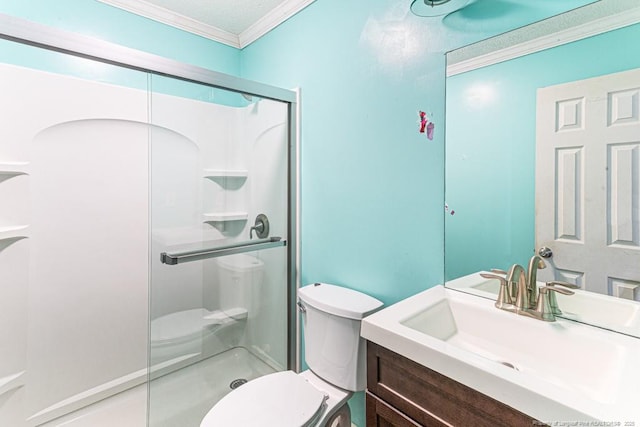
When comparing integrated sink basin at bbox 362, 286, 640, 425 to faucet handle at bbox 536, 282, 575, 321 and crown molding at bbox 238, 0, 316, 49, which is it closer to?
faucet handle at bbox 536, 282, 575, 321

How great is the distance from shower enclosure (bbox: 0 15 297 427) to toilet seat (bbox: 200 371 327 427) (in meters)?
0.46

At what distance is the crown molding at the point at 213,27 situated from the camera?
183 centimetres

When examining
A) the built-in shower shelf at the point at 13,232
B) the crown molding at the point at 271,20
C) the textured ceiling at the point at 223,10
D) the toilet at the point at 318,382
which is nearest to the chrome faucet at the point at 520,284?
the toilet at the point at 318,382

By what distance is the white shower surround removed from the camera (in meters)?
1.44

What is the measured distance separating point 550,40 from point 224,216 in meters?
1.46

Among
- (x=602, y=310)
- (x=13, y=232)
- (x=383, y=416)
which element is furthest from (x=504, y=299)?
(x=13, y=232)

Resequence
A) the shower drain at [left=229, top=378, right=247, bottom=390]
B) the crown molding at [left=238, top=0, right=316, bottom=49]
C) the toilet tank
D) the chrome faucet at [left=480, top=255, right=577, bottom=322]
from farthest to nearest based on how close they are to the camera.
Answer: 1. the crown molding at [left=238, top=0, right=316, bottom=49]
2. the shower drain at [left=229, top=378, right=247, bottom=390]
3. the toilet tank
4. the chrome faucet at [left=480, top=255, right=577, bottom=322]

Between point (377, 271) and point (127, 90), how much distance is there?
5.77 ft

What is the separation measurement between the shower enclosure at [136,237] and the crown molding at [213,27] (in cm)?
41

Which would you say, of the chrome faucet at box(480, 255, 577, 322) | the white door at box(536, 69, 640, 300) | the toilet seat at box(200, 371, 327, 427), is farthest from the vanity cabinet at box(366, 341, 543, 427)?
the white door at box(536, 69, 640, 300)

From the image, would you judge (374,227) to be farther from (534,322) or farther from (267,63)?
(267,63)

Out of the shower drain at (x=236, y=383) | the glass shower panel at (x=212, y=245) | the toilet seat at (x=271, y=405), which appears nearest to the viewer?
the toilet seat at (x=271, y=405)

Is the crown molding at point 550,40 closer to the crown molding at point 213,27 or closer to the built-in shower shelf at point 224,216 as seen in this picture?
the crown molding at point 213,27

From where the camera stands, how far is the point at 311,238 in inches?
69.9
